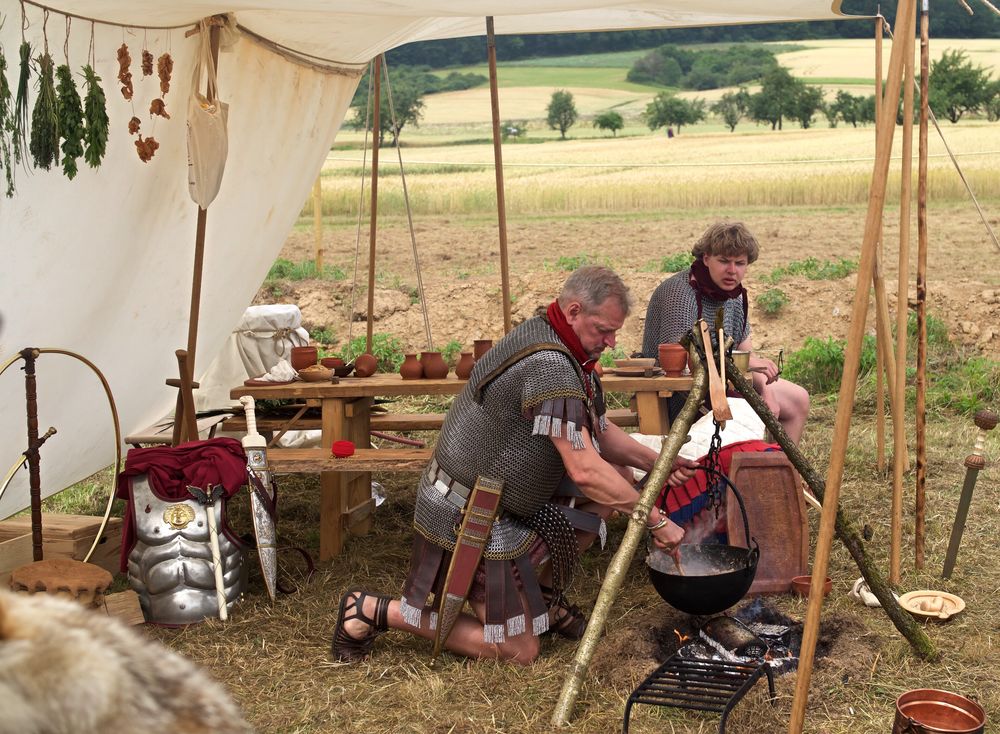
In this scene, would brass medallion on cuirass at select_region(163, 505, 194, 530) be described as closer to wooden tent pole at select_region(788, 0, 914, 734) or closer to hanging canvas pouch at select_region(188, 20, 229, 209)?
hanging canvas pouch at select_region(188, 20, 229, 209)

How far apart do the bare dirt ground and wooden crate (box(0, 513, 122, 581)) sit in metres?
5.85

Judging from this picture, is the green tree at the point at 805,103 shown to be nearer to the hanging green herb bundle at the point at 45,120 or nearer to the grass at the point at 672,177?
the grass at the point at 672,177

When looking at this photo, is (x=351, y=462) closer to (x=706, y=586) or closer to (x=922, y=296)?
(x=706, y=586)

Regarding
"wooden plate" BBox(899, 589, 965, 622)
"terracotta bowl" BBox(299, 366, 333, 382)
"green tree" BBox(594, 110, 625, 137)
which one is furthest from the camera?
"green tree" BBox(594, 110, 625, 137)

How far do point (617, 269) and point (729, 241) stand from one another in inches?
306

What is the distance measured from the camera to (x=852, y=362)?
2.29 metres

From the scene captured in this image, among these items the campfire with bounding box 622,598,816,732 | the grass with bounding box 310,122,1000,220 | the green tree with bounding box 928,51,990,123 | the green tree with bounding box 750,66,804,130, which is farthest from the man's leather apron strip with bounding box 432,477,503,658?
the green tree with bounding box 750,66,804,130

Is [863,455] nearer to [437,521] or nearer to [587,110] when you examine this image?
[437,521]

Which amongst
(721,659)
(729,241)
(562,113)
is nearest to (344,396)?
(729,241)

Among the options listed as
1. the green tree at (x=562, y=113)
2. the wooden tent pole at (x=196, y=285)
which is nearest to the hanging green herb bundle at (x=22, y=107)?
the wooden tent pole at (x=196, y=285)

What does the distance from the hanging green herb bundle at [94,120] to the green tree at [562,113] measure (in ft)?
56.2

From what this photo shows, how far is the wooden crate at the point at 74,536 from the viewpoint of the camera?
13.0ft

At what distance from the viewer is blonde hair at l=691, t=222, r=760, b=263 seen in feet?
14.1

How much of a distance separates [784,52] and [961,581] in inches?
866
